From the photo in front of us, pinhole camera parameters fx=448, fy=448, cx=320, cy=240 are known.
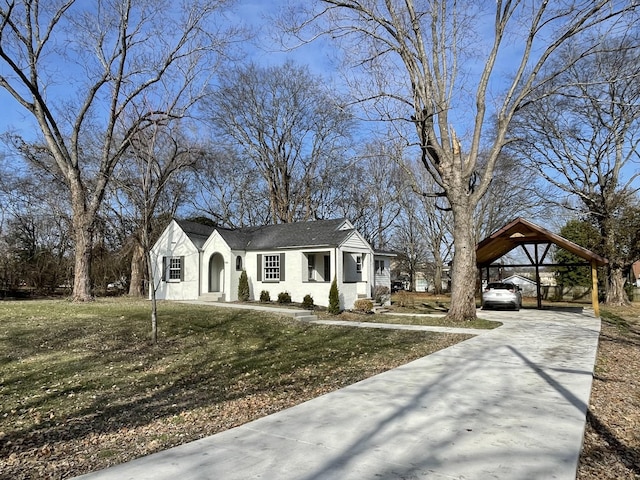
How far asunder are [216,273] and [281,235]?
4.14 metres

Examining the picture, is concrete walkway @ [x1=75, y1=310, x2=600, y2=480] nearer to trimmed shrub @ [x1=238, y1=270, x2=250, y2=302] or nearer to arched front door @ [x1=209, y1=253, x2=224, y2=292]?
trimmed shrub @ [x1=238, y1=270, x2=250, y2=302]

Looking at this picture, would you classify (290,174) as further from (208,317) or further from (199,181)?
(208,317)

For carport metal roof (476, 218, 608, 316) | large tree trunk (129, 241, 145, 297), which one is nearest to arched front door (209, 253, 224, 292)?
large tree trunk (129, 241, 145, 297)

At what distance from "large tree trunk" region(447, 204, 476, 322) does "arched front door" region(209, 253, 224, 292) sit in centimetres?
1338

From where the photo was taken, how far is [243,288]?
73.3 feet

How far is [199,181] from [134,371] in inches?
1213

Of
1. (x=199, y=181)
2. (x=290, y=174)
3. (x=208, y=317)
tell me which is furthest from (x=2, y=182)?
(x=208, y=317)

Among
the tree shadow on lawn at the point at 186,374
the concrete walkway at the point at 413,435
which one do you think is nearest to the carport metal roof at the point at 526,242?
the tree shadow on lawn at the point at 186,374

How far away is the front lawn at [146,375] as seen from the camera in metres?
4.37

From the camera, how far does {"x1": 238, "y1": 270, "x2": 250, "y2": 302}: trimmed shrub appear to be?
22.2 meters

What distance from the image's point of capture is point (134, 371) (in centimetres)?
762

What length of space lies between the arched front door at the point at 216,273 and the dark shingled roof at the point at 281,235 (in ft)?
3.76

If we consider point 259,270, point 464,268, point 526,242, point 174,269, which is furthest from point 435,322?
point 174,269

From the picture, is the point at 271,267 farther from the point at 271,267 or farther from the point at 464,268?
the point at 464,268
